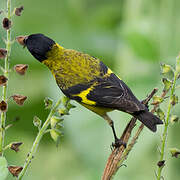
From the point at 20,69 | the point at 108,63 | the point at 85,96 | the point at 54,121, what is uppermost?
the point at 20,69

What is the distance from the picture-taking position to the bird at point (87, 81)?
139 inches

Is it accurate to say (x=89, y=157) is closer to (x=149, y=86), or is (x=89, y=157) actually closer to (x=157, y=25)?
(x=149, y=86)

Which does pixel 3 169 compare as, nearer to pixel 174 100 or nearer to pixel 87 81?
pixel 174 100

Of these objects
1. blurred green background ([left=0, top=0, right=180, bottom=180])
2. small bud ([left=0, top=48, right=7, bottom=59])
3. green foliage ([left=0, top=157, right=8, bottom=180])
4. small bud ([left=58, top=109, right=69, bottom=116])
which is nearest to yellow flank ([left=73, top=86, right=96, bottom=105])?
blurred green background ([left=0, top=0, right=180, bottom=180])

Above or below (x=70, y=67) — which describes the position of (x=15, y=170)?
above

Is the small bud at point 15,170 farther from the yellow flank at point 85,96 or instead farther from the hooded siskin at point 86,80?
the yellow flank at point 85,96

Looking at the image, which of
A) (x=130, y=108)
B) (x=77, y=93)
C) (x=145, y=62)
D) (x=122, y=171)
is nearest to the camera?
(x=130, y=108)

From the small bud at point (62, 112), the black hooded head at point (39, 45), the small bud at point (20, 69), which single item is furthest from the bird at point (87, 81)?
the small bud at point (20, 69)

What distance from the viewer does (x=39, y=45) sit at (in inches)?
151

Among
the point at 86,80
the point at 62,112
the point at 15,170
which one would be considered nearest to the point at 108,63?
the point at 86,80

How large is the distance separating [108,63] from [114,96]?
2474mm

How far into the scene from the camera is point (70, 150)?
487 cm

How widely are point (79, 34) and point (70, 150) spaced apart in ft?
6.53

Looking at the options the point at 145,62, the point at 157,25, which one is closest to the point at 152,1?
the point at 157,25
